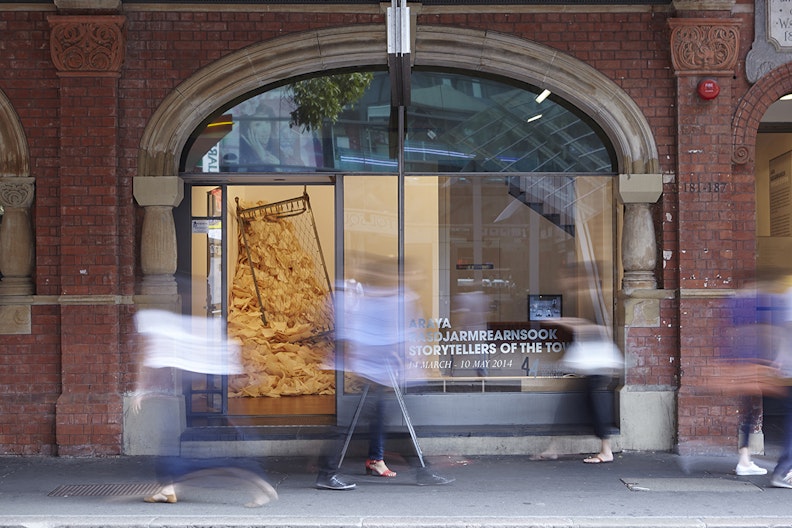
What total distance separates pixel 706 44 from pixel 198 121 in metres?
5.04

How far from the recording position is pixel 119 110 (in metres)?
8.91

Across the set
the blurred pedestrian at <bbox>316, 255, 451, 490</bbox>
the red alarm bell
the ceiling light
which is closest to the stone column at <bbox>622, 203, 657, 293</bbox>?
the red alarm bell

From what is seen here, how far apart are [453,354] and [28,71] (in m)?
5.07

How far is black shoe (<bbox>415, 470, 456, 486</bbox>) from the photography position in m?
7.66

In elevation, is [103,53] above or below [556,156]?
above

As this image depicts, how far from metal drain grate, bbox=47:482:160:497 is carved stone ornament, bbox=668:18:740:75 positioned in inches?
248

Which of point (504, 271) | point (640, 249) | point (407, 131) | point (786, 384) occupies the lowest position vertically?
point (786, 384)

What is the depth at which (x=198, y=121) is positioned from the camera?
9125mm

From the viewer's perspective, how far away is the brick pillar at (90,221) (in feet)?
28.6

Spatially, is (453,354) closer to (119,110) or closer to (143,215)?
(143,215)

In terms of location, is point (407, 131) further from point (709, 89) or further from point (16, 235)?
point (16, 235)

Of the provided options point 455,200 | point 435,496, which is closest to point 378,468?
point 435,496

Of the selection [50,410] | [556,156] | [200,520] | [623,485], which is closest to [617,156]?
[556,156]

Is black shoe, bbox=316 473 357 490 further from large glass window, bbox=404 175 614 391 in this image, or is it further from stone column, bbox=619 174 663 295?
stone column, bbox=619 174 663 295
